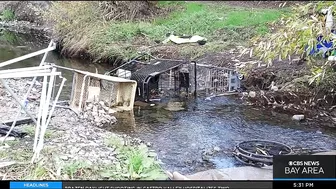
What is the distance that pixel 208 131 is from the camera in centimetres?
437

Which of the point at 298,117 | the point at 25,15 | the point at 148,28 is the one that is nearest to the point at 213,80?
the point at 298,117

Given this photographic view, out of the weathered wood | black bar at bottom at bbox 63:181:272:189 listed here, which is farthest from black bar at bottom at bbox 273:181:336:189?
the weathered wood

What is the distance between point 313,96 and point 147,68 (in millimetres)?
1882

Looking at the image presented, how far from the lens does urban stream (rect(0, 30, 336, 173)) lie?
A: 11.9ft

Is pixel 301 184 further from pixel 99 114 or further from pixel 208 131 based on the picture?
pixel 99 114

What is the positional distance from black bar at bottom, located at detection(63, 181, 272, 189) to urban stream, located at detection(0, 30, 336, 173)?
5.83 feet

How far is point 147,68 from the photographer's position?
5.82 m

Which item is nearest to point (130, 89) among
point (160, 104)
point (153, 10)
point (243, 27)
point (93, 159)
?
point (160, 104)

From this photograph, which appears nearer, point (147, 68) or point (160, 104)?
point (160, 104)

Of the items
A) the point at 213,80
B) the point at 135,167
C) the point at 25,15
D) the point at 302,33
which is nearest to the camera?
the point at 135,167

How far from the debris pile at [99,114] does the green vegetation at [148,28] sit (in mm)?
2309

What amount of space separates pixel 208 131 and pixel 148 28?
4338 millimetres

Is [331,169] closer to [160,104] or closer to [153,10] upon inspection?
[160,104]

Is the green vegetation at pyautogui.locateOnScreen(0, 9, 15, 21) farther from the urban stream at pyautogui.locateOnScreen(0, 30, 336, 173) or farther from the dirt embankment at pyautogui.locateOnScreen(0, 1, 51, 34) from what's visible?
the urban stream at pyautogui.locateOnScreen(0, 30, 336, 173)
